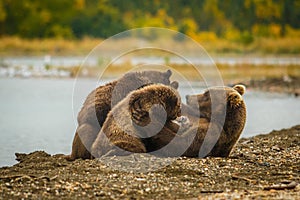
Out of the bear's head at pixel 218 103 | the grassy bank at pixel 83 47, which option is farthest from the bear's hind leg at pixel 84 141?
the grassy bank at pixel 83 47

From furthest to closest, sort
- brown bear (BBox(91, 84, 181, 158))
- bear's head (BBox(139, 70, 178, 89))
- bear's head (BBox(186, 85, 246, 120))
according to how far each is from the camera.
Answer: bear's head (BBox(139, 70, 178, 89))
bear's head (BBox(186, 85, 246, 120))
brown bear (BBox(91, 84, 181, 158))

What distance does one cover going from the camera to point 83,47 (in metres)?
56.8

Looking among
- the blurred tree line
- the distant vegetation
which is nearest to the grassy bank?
the distant vegetation

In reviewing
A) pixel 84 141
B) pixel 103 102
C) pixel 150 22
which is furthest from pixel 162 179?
pixel 150 22

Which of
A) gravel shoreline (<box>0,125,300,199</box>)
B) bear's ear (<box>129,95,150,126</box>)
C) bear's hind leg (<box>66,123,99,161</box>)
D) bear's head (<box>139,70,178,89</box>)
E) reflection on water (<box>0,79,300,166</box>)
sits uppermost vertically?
reflection on water (<box>0,79,300,166</box>)

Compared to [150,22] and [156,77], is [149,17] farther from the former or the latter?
[156,77]

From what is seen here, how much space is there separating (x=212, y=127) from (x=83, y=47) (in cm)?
4662

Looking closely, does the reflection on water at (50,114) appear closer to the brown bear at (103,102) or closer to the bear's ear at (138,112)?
the brown bear at (103,102)

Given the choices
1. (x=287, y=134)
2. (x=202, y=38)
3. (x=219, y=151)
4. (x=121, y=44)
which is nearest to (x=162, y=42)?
(x=121, y=44)

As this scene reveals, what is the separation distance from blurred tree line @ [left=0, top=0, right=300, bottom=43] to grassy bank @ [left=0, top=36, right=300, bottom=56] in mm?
2672

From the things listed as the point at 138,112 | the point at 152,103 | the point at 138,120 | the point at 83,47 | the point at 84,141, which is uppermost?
the point at 83,47

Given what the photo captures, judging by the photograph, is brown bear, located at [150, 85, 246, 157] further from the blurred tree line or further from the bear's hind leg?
the blurred tree line

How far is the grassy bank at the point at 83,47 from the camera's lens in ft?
177

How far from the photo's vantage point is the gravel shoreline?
28.2ft
